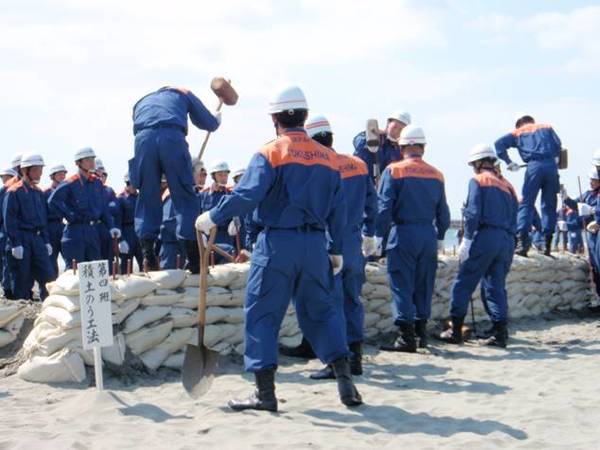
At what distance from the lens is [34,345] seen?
5.49 m

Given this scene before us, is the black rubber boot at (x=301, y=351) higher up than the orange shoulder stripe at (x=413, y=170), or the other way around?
the orange shoulder stripe at (x=413, y=170)

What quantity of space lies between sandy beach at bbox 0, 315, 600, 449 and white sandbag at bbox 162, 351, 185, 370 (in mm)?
71

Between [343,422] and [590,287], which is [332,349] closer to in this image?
[343,422]

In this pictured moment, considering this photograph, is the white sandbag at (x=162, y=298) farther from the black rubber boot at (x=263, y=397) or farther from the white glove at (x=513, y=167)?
the white glove at (x=513, y=167)

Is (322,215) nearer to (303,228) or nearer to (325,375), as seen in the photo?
(303,228)

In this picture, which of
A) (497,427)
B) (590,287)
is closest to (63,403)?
(497,427)

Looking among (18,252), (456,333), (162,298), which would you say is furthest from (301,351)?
(18,252)

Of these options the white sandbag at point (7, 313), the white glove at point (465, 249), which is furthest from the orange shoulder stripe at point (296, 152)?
the white glove at point (465, 249)

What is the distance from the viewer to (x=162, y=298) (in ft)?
19.0

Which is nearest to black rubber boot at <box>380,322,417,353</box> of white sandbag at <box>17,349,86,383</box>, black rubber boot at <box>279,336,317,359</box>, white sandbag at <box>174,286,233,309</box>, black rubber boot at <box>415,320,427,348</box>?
black rubber boot at <box>415,320,427,348</box>

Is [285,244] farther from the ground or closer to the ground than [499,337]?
farther from the ground

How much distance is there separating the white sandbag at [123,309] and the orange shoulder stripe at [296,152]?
1.67 meters

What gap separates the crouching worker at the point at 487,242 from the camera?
7398mm

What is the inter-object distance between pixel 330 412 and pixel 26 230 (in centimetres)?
497
